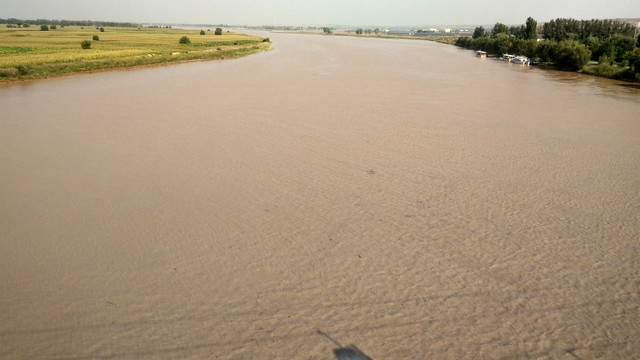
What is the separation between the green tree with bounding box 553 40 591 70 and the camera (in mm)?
32344

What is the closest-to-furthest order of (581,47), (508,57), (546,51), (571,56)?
(581,47), (571,56), (546,51), (508,57)

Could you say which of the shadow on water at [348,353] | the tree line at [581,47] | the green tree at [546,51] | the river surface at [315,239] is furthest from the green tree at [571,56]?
the shadow on water at [348,353]

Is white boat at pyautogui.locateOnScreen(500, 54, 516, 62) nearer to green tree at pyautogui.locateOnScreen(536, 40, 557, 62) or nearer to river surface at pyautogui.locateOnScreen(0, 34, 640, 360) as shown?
green tree at pyautogui.locateOnScreen(536, 40, 557, 62)

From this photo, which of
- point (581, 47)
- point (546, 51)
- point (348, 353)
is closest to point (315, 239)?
point (348, 353)

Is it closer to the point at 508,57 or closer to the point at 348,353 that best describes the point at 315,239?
the point at 348,353

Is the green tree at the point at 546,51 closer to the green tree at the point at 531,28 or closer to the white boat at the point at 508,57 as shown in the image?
the white boat at the point at 508,57

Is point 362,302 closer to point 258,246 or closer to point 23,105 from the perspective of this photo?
point 258,246

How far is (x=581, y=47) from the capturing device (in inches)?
1292

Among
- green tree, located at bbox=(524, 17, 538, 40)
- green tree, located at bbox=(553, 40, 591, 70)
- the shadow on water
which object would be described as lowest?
the shadow on water

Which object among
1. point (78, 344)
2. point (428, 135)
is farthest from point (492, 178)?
point (78, 344)

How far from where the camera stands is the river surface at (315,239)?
14.2 ft

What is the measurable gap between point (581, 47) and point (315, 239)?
35.6 metres

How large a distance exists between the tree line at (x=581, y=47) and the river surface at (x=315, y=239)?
65.9 feet

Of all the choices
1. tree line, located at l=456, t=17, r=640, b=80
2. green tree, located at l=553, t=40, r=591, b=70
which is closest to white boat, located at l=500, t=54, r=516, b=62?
tree line, located at l=456, t=17, r=640, b=80
